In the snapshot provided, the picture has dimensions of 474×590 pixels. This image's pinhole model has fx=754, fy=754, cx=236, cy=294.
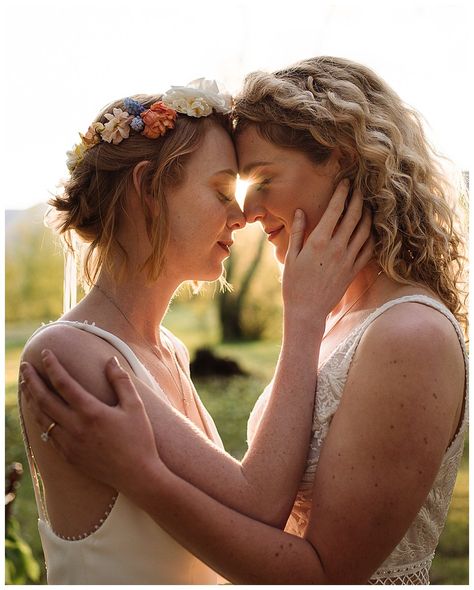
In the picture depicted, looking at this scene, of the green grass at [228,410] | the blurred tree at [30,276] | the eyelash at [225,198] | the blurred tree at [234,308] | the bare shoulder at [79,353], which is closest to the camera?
the bare shoulder at [79,353]

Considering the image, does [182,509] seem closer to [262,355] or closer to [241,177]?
[241,177]

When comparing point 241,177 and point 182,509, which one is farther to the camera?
point 241,177

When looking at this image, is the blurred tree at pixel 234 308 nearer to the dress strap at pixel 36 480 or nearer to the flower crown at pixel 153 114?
the flower crown at pixel 153 114

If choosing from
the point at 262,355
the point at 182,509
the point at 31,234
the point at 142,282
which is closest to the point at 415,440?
the point at 182,509

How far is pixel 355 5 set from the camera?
5.75 meters

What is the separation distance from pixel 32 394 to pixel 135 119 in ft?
3.60

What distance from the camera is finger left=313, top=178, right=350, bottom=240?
2748 mm

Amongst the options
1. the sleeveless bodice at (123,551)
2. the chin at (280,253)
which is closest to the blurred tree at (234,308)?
the chin at (280,253)

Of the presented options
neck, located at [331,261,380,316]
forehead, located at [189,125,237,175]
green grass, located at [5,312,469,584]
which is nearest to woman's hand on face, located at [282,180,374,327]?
neck, located at [331,261,380,316]

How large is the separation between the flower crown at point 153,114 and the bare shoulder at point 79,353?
769 mm

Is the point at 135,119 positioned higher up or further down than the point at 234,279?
higher up

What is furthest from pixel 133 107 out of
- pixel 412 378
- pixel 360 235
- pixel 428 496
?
pixel 428 496

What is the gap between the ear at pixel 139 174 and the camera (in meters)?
2.84

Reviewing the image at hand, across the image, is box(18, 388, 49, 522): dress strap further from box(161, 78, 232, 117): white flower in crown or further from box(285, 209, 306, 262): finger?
box(161, 78, 232, 117): white flower in crown
